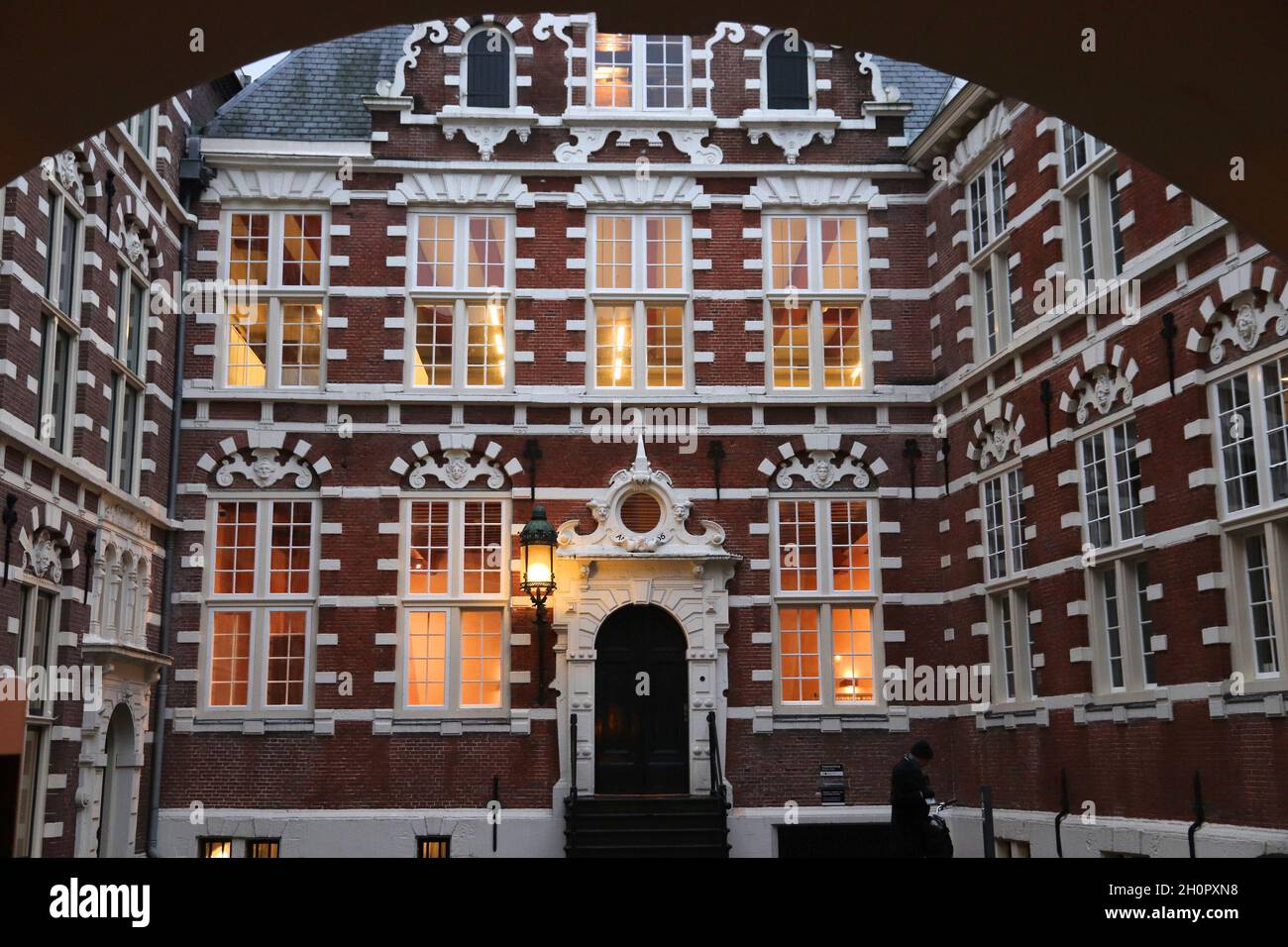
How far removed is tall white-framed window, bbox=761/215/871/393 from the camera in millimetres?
19359

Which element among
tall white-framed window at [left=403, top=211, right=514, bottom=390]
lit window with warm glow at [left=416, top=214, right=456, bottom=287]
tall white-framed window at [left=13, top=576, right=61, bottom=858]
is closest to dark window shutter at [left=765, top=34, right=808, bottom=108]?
tall white-framed window at [left=403, top=211, right=514, bottom=390]

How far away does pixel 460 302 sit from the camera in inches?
757

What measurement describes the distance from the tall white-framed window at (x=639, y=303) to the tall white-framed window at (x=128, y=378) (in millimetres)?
5878

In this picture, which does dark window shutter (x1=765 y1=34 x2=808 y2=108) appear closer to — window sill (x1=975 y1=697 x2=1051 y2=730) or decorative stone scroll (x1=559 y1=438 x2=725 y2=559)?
decorative stone scroll (x1=559 y1=438 x2=725 y2=559)

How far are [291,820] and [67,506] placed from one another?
5207 mm

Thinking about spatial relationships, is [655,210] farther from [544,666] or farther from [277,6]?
[277,6]

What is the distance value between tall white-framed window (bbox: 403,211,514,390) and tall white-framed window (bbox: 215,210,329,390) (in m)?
1.31

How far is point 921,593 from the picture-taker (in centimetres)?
1872

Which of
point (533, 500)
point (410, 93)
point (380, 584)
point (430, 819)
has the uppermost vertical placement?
point (410, 93)

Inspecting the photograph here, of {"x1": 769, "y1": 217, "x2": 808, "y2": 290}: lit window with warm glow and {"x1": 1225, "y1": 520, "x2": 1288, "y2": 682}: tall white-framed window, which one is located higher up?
{"x1": 769, "y1": 217, "x2": 808, "y2": 290}: lit window with warm glow

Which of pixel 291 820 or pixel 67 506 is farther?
pixel 291 820

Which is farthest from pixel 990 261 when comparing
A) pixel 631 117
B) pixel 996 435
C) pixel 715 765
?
pixel 715 765
